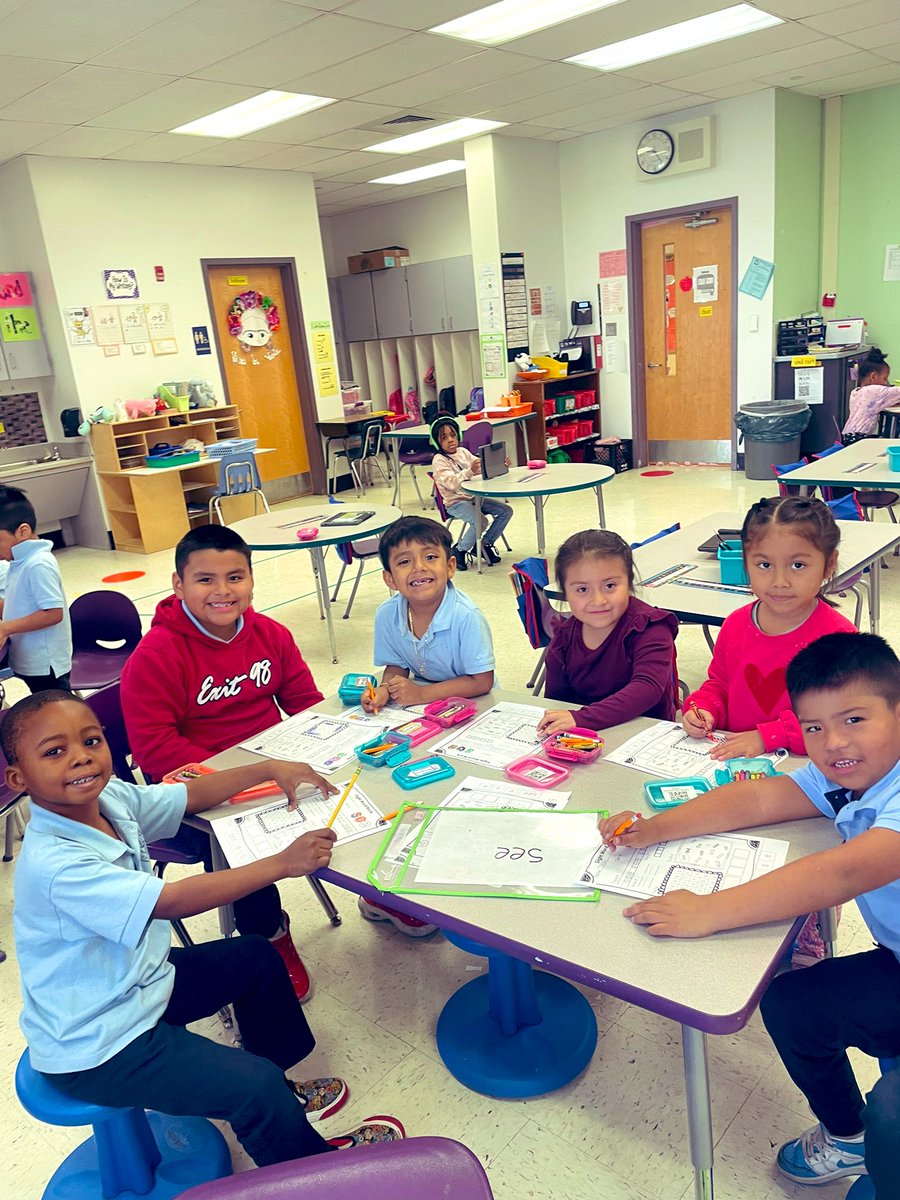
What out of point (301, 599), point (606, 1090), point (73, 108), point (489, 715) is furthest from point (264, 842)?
point (73, 108)

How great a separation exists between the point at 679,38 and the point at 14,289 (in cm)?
523

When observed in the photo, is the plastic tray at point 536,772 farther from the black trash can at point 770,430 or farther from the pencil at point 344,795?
the black trash can at point 770,430

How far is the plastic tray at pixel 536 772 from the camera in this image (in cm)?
165

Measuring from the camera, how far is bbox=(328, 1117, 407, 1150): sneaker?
Answer: 5.48 feet

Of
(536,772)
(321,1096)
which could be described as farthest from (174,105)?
(321,1096)

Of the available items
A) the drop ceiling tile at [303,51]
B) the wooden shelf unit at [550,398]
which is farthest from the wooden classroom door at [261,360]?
the drop ceiling tile at [303,51]

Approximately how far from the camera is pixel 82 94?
5.28 m

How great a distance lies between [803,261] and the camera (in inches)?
313

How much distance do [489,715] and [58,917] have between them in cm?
96

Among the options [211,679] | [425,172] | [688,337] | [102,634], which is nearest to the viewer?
[211,679]

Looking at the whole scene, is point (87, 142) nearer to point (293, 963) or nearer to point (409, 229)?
point (409, 229)

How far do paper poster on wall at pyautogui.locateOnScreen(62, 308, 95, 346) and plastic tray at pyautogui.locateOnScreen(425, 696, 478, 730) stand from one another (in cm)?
625

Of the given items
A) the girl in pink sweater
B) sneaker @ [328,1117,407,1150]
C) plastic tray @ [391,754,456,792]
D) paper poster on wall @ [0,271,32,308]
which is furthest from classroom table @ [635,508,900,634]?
paper poster on wall @ [0,271,32,308]

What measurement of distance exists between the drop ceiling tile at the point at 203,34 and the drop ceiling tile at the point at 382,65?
2.40 ft
